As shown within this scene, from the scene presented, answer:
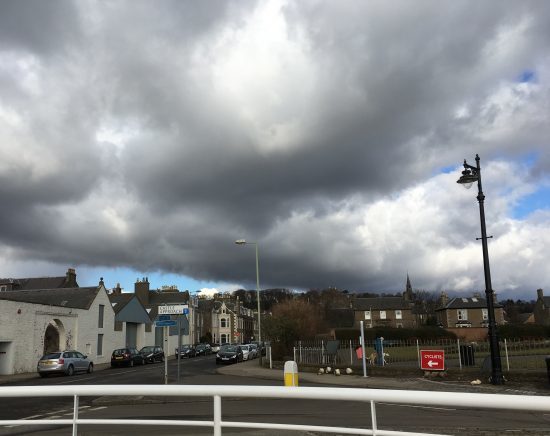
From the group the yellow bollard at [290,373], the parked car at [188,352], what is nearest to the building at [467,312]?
the parked car at [188,352]

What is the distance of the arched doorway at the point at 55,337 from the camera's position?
3919 cm

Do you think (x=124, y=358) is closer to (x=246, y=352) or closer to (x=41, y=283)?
(x=246, y=352)

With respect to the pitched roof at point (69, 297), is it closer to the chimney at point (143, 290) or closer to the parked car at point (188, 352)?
the parked car at point (188, 352)

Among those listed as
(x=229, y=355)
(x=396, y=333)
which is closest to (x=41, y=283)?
(x=229, y=355)

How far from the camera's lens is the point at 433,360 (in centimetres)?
1995

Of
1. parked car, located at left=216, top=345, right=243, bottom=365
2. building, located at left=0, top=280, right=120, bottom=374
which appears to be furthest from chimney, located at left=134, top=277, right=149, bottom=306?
parked car, located at left=216, top=345, right=243, bottom=365

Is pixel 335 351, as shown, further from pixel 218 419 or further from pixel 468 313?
pixel 468 313

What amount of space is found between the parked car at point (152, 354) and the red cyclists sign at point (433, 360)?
29136 millimetres

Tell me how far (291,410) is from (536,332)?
5952cm

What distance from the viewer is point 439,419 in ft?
19.9

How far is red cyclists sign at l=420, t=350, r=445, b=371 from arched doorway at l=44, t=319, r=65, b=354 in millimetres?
29347

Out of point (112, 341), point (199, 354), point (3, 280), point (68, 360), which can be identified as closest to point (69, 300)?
point (112, 341)

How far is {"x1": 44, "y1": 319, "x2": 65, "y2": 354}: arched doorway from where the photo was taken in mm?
39188

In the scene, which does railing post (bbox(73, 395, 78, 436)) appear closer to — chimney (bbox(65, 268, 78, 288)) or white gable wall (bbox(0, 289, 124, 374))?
white gable wall (bbox(0, 289, 124, 374))
